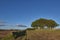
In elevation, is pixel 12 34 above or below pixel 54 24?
below

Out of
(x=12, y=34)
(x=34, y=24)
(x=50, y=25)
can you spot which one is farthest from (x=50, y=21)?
(x=12, y=34)

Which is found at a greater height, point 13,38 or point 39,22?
point 39,22

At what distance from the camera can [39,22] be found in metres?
70.2

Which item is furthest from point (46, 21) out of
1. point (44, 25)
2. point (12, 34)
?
point (12, 34)

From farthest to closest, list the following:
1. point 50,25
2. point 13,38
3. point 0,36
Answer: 1. point 50,25
2. point 13,38
3. point 0,36

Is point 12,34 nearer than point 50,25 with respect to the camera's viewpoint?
Yes

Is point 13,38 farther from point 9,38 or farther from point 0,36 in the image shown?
point 0,36

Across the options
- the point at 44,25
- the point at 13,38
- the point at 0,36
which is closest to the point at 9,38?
the point at 13,38

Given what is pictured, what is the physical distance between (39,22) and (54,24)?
685 centimetres

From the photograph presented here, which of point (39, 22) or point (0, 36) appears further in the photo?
point (39, 22)

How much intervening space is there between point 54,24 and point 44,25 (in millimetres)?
4755

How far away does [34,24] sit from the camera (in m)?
70.9

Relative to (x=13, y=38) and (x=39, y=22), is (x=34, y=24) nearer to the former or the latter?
(x=39, y=22)

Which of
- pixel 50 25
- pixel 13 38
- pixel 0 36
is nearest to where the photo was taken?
pixel 0 36
